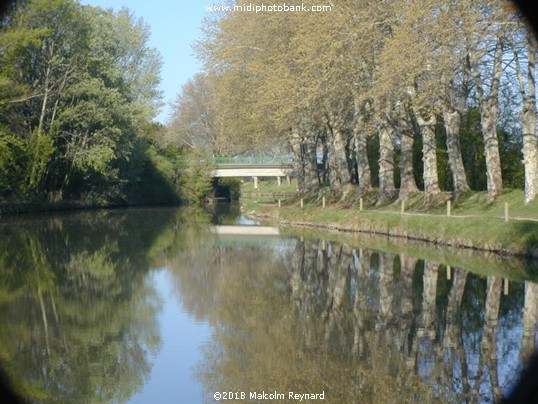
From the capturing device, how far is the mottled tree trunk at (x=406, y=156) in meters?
38.9

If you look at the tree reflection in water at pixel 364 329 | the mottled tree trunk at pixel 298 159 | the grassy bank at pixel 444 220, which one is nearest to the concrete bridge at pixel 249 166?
the mottled tree trunk at pixel 298 159

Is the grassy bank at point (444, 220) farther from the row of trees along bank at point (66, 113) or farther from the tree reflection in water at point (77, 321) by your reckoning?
the row of trees along bank at point (66, 113)

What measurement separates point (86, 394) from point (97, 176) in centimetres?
5692

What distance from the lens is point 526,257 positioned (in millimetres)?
24375

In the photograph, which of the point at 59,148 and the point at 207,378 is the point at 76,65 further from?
the point at 207,378

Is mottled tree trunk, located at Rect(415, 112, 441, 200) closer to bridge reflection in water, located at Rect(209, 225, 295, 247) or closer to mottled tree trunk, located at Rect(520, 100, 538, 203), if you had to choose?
mottled tree trunk, located at Rect(520, 100, 538, 203)

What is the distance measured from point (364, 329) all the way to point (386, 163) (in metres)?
28.7

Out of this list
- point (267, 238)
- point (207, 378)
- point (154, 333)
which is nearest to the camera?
point (207, 378)

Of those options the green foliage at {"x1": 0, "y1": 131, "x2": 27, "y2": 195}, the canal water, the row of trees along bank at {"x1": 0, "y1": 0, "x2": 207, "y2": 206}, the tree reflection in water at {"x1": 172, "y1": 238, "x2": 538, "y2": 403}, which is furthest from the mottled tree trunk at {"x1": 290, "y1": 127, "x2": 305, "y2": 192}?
the tree reflection in water at {"x1": 172, "y1": 238, "x2": 538, "y2": 403}

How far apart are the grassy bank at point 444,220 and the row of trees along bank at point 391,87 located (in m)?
0.92

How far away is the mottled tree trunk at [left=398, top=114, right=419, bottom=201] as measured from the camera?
3894 centimetres

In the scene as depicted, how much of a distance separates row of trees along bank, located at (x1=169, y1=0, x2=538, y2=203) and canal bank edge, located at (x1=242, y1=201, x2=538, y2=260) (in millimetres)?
2589

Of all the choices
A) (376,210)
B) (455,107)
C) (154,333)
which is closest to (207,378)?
(154,333)

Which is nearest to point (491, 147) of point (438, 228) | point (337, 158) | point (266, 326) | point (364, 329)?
point (438, 228)
